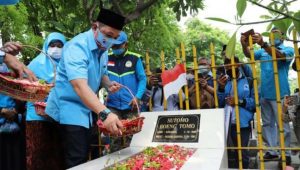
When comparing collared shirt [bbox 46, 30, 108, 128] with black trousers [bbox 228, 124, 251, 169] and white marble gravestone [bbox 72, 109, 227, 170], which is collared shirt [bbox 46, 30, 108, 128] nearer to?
white marble gravestone [bbox 72, 109, 227, 170]

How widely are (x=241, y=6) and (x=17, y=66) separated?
1935 millimetres

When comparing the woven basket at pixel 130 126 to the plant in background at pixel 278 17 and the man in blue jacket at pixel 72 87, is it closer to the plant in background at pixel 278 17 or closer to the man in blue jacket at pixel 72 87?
the man in blue jacket at pixel 72 87

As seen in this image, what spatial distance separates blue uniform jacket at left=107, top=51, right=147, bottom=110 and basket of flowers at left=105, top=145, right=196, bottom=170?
1.16 m

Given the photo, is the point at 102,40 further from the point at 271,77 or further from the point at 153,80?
the point at 271,77

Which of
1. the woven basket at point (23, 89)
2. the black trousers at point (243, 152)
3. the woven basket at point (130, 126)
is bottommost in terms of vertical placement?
the black trousers at point (243, 152)

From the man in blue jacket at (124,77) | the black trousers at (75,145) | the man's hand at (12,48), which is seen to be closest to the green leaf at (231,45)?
the black trousers at (75,145)

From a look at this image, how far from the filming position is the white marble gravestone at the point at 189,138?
269 centimetres

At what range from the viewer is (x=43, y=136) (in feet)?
11.1

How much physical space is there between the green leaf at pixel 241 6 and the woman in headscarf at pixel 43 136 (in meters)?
Result: 2.40

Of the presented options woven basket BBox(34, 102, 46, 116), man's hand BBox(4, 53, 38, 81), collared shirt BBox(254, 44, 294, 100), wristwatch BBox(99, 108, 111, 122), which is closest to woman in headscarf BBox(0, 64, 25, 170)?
woven basket BBox(34, 102, 46, 116)

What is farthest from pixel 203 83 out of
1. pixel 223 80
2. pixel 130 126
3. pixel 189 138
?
pixel 130 126

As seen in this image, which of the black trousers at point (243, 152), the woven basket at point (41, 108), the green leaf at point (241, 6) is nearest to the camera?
the green leaf at point (241, 6)

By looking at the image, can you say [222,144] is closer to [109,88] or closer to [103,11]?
[109,88]

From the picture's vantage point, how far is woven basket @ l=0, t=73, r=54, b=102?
249cm
